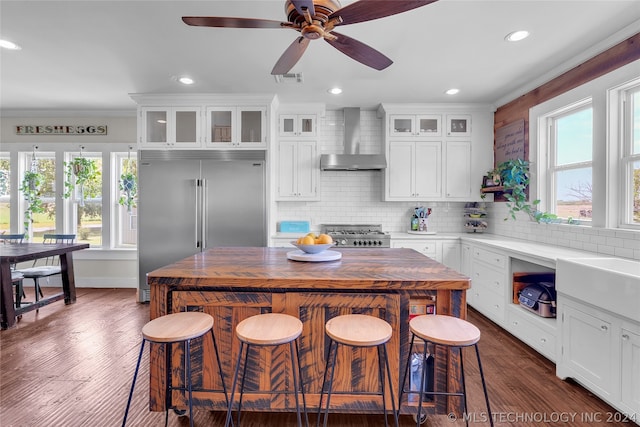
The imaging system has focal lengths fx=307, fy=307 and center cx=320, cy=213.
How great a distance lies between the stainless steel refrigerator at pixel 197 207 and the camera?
388cm

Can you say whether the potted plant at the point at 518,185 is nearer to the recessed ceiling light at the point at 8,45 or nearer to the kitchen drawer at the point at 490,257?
the kitchen drawer at the point at 490,257

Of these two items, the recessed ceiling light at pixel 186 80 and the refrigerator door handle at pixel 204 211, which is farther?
the refrigerator door handle at pixel 204 211

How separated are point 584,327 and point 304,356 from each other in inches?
73.8

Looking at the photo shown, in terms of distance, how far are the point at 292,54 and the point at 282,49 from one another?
0.93 meters

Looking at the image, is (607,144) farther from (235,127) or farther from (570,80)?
(235,127)

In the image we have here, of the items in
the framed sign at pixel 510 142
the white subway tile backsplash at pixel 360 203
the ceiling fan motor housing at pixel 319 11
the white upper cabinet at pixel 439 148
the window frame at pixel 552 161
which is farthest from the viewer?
the white subway tile backsplash at pixel 360 203

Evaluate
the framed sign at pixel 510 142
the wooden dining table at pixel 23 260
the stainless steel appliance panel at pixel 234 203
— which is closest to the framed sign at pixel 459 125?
the framed sign at pixel 510 142

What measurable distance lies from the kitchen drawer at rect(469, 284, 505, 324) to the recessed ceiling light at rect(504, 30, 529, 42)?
2360mm

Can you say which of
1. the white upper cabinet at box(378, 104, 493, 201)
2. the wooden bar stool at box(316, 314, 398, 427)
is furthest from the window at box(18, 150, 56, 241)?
the wooden bar stool at box(316, 314, 398, 427)

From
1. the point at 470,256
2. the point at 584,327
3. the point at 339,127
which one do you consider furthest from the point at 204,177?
the point at 584,327

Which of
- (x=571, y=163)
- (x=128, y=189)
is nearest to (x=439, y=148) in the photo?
(x=571, y=163)

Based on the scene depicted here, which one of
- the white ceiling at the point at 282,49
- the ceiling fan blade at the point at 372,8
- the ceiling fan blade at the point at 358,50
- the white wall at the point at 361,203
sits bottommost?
the white wall at the point at 361,203

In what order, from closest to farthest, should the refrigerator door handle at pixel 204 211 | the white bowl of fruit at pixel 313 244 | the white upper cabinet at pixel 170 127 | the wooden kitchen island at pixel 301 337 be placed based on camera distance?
the wooden kitchen island at pixel 301 337 < the white bowl of fruit at pixel 313 244 < the refrigerator door handle at pixel 204 211 < the white upper cabinet at pixel 170 127

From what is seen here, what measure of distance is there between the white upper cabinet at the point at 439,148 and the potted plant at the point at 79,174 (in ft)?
14.7
